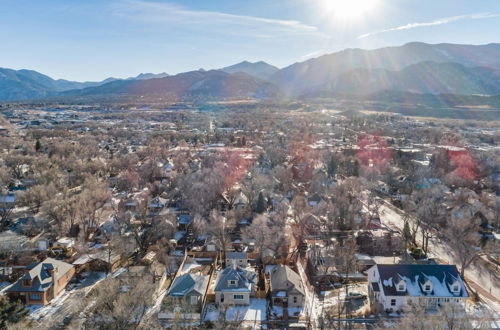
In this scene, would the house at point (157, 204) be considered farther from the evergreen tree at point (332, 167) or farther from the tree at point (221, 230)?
the evergreen tree at point (332, 167)

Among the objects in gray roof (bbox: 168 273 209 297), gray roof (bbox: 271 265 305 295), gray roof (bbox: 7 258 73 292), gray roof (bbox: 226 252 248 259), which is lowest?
gray roof (bbox: 226 252 248 259)

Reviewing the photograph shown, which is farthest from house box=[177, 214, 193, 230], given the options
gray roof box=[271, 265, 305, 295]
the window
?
the window

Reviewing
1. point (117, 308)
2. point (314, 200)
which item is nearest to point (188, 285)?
point (117, 308)

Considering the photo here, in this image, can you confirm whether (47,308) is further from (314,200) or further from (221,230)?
(314,200)

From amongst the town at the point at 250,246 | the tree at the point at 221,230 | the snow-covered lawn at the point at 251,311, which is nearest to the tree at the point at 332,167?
the town at the point at 250,246

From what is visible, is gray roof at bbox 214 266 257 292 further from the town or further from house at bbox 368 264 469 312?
house at bbox 368 264 469 312

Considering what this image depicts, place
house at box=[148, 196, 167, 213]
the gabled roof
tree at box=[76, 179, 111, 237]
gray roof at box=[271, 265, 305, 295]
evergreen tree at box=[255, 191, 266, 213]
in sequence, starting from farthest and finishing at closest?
house at box=[148, 196, 167, 213], evergreen tree at box=[255, 191, 266, 213], tree at box=[76, 179, 111, 237], gray roof at box=[271, 265, 305, 295], the gabled roof
